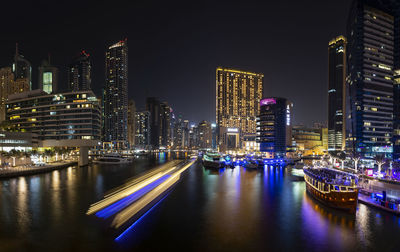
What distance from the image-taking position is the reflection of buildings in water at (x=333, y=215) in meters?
25.8

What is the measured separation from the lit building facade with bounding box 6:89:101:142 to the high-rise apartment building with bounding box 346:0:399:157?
100723mm

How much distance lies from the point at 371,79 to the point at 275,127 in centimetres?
4899

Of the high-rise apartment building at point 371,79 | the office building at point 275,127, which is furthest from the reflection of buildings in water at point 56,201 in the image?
the office building at point 275,127

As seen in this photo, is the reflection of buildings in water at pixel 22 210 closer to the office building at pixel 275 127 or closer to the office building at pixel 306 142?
the office building at pixel 275 127

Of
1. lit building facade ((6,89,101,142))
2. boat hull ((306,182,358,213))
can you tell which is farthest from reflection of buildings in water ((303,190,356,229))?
lit building facade ((6,89,101,142))

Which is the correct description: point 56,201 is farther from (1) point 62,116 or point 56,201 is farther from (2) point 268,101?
(2) point 268,101

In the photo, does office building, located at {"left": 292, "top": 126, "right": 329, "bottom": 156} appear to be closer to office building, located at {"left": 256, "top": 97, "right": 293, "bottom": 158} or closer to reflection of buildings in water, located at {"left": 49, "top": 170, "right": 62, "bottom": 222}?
office building, located at {"left": 256, "top": 97, "right": 293, "bottom": 158}

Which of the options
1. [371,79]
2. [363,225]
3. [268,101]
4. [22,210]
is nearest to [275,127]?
[268,101]

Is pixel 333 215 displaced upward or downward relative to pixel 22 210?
upward

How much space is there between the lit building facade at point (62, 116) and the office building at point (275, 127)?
86.0 m

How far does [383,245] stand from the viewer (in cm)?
2098

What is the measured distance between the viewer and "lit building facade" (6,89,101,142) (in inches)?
3858

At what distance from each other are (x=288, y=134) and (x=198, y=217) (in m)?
128

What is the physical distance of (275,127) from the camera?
14625 centimetres
